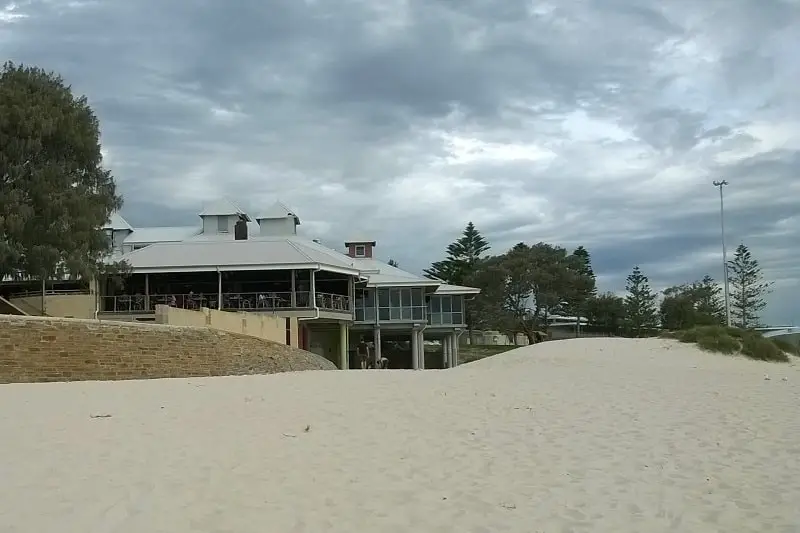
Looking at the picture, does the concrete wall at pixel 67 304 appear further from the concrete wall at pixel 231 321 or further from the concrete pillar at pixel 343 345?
the concrete pillar at pixel 343 345

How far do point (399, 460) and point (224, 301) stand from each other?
26014mm

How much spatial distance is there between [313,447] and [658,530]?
408 centimetres

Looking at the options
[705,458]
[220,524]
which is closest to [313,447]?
[220,524]

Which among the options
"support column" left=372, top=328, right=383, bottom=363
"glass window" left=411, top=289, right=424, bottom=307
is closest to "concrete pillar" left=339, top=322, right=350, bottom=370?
"support column" left=372, top=328, right=383, bottom=363

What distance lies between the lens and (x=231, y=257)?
1316 inches

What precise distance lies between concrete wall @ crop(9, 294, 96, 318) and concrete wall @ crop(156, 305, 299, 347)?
844 cm

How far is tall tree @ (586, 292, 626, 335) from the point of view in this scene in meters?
58.4

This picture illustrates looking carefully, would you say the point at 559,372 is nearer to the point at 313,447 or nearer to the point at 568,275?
the point at 313,447

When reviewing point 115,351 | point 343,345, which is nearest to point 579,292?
point 343,345

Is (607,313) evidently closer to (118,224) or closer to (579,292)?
(579,292)

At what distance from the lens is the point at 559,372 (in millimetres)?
18672

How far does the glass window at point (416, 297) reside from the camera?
38.6 m

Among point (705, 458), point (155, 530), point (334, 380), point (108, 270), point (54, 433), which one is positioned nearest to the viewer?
point (155, 530)

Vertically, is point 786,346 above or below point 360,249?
below
